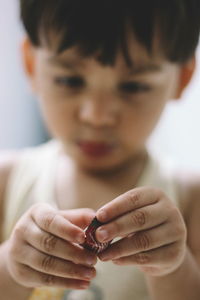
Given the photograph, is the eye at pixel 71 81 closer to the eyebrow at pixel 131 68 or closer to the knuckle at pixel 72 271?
the eyebrow at pixel 131 68

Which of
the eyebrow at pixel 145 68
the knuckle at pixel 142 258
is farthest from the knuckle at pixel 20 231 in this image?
the eyebrow at pixel 145 68

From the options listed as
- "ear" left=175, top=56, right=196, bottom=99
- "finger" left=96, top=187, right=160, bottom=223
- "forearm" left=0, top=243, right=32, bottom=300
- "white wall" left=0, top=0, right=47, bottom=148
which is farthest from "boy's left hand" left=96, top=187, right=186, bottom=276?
"white wall" left=0, top=0, right=47, bottom=148

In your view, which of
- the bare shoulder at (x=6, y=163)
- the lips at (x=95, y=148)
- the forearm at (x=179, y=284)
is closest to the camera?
the forearm at (x=179, y=284)

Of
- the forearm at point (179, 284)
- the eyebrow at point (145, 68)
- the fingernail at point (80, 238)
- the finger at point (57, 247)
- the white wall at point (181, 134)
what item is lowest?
the forearm at point (179, 284)

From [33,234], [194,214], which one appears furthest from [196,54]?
[33,234]

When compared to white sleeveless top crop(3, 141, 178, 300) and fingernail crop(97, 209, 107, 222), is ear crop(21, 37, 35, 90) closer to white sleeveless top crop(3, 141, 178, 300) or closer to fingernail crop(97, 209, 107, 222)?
white sleeveless top crop(3, 141, 178, 300)

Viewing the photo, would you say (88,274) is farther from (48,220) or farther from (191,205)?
(191,205)

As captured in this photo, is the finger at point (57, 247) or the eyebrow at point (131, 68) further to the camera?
the eyebrow at point (131, 68)

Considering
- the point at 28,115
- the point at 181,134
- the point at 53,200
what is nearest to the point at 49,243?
the point at 53,200
